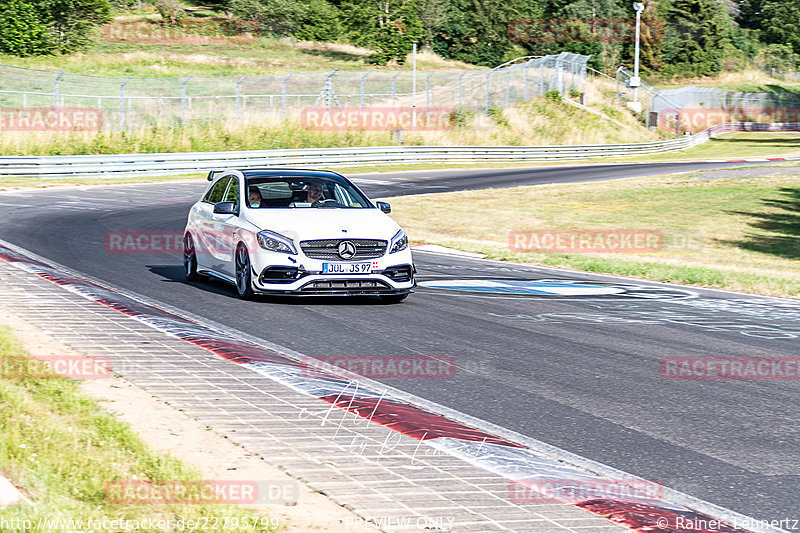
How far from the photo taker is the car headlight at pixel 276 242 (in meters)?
11.4

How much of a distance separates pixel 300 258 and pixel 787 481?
6790mm

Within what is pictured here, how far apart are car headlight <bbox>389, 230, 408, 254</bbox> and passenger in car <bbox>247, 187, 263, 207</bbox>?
184 centimetres

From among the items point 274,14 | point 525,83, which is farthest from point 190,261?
point 274,14

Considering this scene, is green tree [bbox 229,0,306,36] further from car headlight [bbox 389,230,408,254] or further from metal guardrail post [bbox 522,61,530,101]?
car headlight [bbox 389,230,408,254]

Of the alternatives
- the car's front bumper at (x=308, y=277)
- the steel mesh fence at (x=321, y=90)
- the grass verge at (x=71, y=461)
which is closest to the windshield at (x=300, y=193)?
the car's front bumper at (x=308, y=277)

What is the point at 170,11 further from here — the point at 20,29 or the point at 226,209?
the point at 226,209

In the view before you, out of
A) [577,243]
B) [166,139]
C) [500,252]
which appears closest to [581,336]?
[500,252]

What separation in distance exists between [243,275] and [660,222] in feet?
62.3

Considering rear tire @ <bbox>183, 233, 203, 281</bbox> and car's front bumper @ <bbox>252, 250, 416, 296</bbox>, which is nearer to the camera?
car's front bumper @ <bbox>252, 250, 416, 296</bbox>

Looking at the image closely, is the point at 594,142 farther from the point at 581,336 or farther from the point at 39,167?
the point at 581,336

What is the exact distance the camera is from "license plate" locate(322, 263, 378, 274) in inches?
448

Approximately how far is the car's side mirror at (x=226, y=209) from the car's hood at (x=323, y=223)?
0.32 meters

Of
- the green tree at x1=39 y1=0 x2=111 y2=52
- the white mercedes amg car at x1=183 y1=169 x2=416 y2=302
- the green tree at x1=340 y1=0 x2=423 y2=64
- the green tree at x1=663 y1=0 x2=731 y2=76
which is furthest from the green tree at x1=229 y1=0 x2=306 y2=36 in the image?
the white mercedes amg car at x1=183 y1=169 x2=416 y2=302

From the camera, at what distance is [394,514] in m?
4.70
